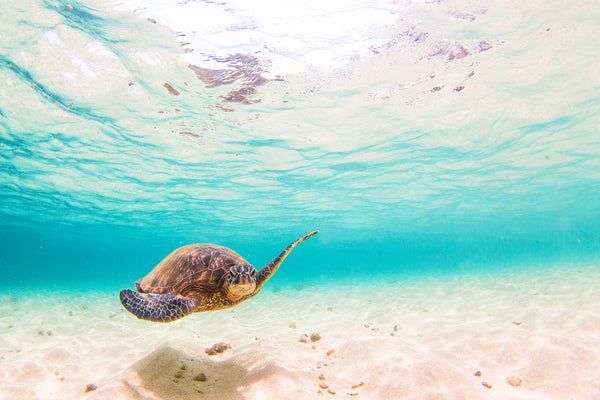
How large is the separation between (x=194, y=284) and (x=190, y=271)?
0.33 meters

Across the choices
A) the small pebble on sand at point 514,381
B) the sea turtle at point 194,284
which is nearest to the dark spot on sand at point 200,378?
the sea turtle at point 194,284

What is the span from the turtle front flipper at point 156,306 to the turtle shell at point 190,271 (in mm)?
536

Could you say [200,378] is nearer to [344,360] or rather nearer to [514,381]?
[344,360]

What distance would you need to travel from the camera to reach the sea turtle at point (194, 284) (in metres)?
3.97

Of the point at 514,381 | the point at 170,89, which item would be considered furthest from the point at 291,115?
the point at 514,381

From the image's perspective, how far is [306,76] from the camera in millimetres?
11117

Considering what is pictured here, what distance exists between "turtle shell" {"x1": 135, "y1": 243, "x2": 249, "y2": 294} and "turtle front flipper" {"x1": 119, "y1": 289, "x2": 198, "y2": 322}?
1.76 ft

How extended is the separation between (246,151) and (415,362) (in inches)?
591

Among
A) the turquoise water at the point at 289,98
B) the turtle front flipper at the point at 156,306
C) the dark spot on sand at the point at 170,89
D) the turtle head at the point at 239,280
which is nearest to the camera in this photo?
the turtle front flipper at the point at 156,306

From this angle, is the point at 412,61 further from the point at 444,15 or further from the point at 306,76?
the point at 306,76

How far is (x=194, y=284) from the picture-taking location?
15.7 ft

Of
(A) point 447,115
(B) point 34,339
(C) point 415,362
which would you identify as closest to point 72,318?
(B) point 34,339

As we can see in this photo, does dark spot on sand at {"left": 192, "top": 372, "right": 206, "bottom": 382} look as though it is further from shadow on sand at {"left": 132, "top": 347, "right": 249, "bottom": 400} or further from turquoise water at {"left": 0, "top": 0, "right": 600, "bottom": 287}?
turquoise water at {"left": 0, "top": 0, "right": 600, "bottom": 287}

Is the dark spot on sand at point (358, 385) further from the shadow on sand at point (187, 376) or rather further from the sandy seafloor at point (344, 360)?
the shadow on sand at point (187, 376)
